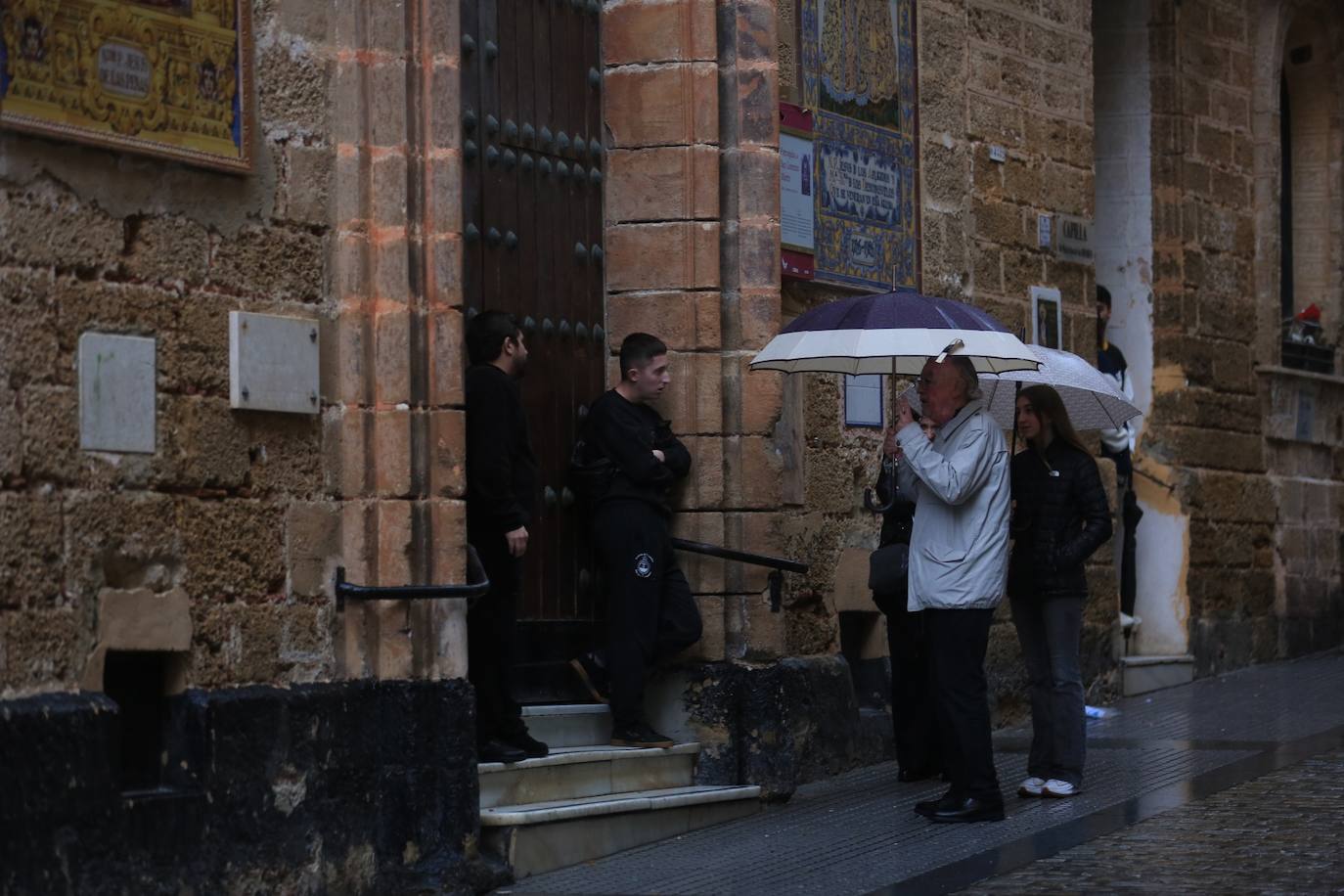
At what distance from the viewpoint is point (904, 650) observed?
9.97 m

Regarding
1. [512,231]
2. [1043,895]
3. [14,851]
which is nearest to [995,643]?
[512,231]

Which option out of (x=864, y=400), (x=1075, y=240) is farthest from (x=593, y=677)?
(x=1075, y=240)

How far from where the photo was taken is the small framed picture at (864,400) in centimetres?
1070

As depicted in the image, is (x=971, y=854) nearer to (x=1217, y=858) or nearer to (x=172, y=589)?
(x=1217, y=858)

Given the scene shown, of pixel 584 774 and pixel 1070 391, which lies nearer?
pixel 584 774

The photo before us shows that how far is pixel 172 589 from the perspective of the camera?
23.2 feet

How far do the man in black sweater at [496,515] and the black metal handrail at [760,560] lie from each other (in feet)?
3.77

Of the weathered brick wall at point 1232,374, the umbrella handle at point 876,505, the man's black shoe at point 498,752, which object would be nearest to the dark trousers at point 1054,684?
the umbrella handle at point 876,505

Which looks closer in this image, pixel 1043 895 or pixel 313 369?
pixel 1043 895

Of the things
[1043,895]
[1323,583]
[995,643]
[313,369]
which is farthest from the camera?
[1323,583]

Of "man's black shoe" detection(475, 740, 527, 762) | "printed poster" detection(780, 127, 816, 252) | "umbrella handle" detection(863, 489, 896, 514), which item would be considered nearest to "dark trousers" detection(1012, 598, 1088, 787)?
"umbrella handle" detection(863, 489, 896, 514)

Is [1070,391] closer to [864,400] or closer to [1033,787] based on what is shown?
[864,400]

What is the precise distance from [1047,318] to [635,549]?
4016 mm

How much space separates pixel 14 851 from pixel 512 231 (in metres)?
3.57
